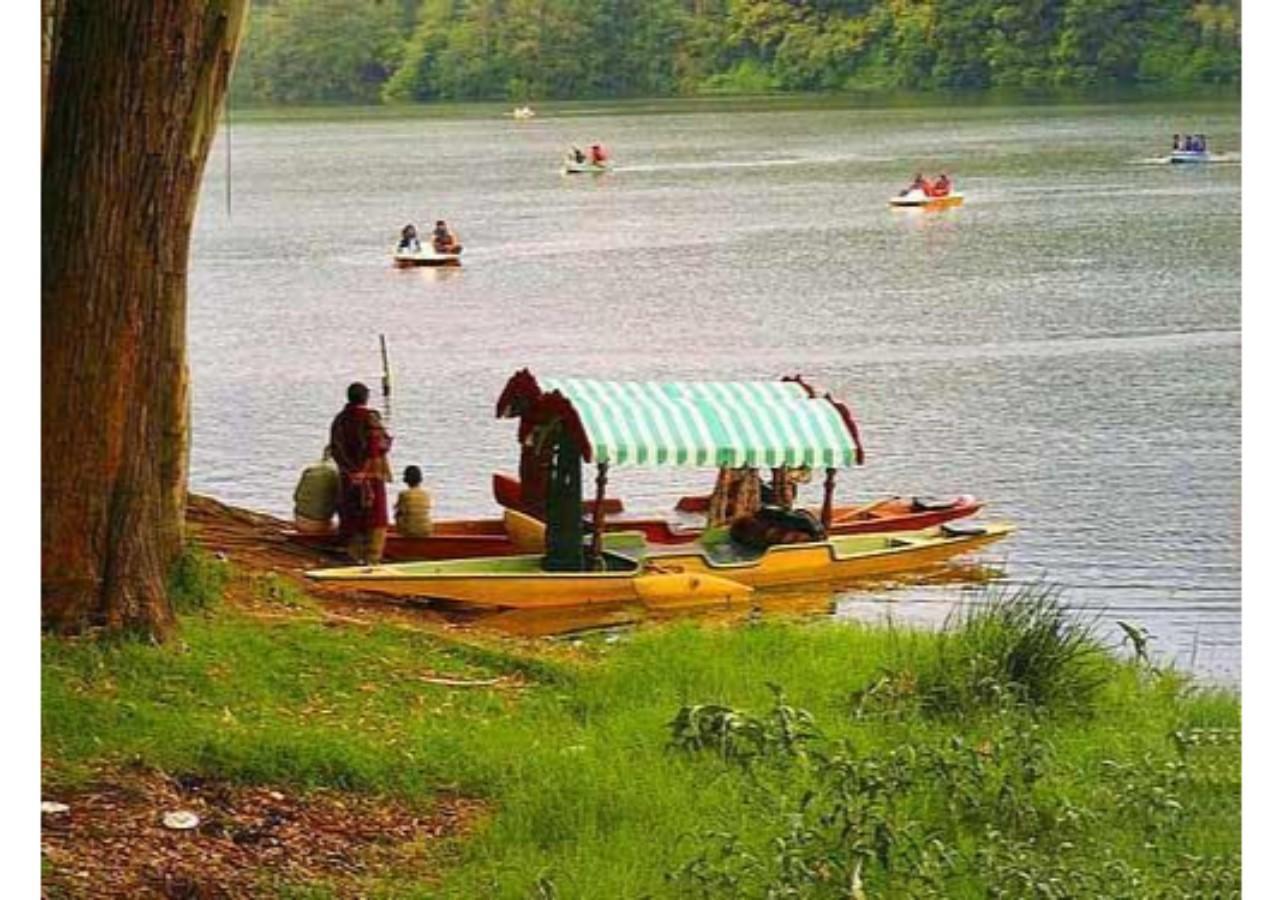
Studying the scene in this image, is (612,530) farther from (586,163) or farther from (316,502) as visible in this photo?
(586,163)

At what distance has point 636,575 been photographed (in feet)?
22.4

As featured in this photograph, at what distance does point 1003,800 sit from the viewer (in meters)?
3.53

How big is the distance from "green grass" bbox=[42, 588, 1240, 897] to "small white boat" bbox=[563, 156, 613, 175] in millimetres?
22745

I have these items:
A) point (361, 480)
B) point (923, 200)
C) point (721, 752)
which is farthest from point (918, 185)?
point (721, 752)

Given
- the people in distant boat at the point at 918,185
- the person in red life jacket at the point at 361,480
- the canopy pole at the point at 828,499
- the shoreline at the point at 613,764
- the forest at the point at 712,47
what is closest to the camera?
the shoreline at the point at 613,764

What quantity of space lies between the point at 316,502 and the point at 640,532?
99 centimetres

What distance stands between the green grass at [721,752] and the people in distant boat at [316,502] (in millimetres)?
2154

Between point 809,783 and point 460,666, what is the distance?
3.92 ft

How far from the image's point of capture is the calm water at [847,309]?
9914 mm

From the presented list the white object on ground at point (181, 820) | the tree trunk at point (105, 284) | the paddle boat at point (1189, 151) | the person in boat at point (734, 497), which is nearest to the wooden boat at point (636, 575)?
the person in boat at point (734, 497)

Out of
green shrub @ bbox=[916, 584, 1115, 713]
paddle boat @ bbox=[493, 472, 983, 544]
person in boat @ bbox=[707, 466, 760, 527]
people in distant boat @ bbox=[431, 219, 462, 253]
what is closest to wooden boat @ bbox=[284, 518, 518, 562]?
paddle boat @ bbox=[493, 472, 983, 544]

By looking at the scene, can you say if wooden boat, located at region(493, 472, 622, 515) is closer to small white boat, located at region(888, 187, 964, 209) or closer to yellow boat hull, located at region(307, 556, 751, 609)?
yellow boat hull, located at region(307, 556, 751, 609)

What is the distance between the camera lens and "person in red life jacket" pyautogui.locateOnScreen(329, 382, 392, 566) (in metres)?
6.86

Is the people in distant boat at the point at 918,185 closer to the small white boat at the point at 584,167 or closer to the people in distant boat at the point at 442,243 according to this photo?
the small white boat at the point at 584,167
